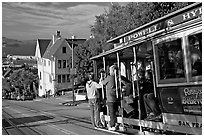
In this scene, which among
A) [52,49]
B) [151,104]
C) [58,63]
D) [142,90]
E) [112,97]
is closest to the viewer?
[151,104]

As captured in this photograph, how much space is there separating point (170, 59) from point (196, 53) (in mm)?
777

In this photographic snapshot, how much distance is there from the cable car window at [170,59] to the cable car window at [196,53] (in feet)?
0.97

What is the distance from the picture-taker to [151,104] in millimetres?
8117

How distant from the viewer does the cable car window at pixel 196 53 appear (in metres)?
6.34

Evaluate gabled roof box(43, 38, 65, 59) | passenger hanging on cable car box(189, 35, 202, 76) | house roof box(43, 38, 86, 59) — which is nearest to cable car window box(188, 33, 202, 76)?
passenger hanging on cable car box(189, 35, 202, 76)

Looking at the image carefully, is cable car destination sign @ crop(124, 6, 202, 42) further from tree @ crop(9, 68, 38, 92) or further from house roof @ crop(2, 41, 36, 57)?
tree @ crop(9, 68, 38, 92)

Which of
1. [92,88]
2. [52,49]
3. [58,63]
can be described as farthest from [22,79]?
[92,88]

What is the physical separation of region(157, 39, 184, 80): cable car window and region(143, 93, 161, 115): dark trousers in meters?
0.94

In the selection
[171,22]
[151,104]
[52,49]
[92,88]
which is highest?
[52,49]

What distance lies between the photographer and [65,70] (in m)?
59.3

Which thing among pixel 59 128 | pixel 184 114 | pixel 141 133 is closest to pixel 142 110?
pixel 141 133

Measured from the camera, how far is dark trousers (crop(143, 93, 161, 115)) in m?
8.02

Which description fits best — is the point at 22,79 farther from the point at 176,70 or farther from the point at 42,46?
the point at 176,70

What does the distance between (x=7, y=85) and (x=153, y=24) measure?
233ft
